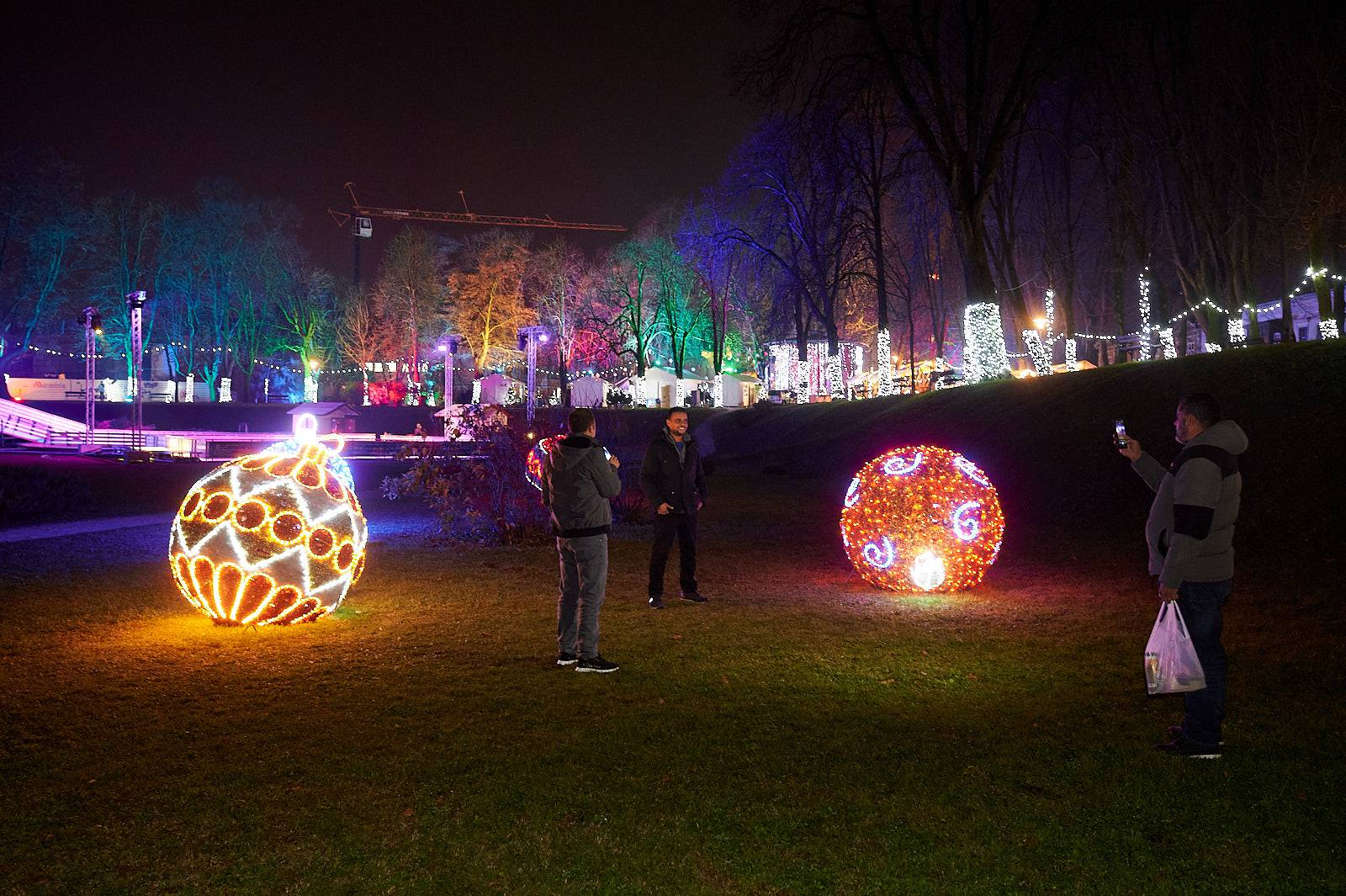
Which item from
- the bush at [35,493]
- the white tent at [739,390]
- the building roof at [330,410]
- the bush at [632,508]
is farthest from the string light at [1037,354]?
the white tent at [739,390]

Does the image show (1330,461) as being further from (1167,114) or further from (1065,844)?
(1167,114)

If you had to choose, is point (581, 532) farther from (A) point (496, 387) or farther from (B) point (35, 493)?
(A) point (496, 387)

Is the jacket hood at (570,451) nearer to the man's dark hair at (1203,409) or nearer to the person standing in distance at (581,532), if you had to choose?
the person standing in distance at (581,532)

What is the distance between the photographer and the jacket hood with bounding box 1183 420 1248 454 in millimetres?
4922

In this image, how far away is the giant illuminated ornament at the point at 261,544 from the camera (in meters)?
7.89

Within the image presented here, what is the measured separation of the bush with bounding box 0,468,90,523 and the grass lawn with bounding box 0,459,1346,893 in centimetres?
817

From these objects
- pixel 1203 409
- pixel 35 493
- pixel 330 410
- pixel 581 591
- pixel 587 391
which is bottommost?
pixel 581 591

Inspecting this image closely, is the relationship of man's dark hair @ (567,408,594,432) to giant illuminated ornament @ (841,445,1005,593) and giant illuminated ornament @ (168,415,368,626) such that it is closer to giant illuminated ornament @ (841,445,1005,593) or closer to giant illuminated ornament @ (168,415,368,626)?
giant illuminated ornament @ (168,415,368,626)

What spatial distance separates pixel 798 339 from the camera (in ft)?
157

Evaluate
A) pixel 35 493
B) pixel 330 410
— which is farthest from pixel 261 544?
pixel 330 410

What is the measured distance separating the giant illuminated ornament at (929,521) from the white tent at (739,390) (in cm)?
4845

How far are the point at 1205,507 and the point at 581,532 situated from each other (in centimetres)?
402

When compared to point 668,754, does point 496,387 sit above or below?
above

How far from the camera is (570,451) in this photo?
6879mm
